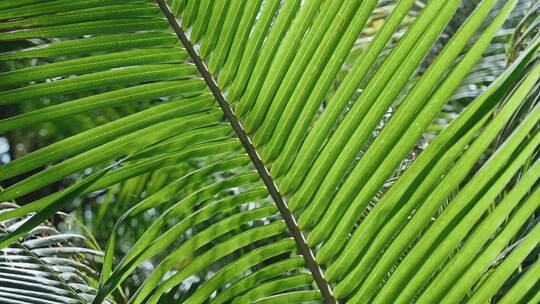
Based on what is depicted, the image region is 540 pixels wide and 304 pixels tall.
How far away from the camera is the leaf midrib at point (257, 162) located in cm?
91

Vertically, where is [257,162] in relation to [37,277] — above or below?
below

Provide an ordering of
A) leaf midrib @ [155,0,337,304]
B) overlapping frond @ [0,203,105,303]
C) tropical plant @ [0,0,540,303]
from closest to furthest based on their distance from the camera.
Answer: tropical plant @ [0,0,540,303], leaf midrib @ [155,0,337,304], overlapping frond @ [0,203,105,303]

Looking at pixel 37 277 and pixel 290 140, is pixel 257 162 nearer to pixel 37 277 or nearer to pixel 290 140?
pixel 290 140

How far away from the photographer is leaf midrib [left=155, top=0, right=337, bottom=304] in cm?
91

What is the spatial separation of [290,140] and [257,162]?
0.18 feet

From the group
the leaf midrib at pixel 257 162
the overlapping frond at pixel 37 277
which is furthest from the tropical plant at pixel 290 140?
the overlapping frond at pixel 37 277

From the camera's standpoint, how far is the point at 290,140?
93 centimetres

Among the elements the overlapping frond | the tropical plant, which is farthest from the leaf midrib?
the overlapping frond

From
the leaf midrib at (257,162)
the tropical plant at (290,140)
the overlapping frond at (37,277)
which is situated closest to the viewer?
the tropical plant at (290,140)

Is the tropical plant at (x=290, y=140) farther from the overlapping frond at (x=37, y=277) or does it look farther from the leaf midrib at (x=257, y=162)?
the overlapping frond at (x=37, y=277)

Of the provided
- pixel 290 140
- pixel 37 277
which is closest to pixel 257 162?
pixel 290 140

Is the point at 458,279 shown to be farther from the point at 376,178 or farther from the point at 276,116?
the point at 276,116

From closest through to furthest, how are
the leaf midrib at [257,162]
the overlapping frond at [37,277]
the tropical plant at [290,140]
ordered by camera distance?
the tropical plant at [290,140] < the leaf midrib at [257,162] < the overlapping frond at [37,277]

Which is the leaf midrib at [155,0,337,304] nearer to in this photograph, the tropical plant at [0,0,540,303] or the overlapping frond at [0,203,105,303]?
the tropical plant at [0,0,540,303]
